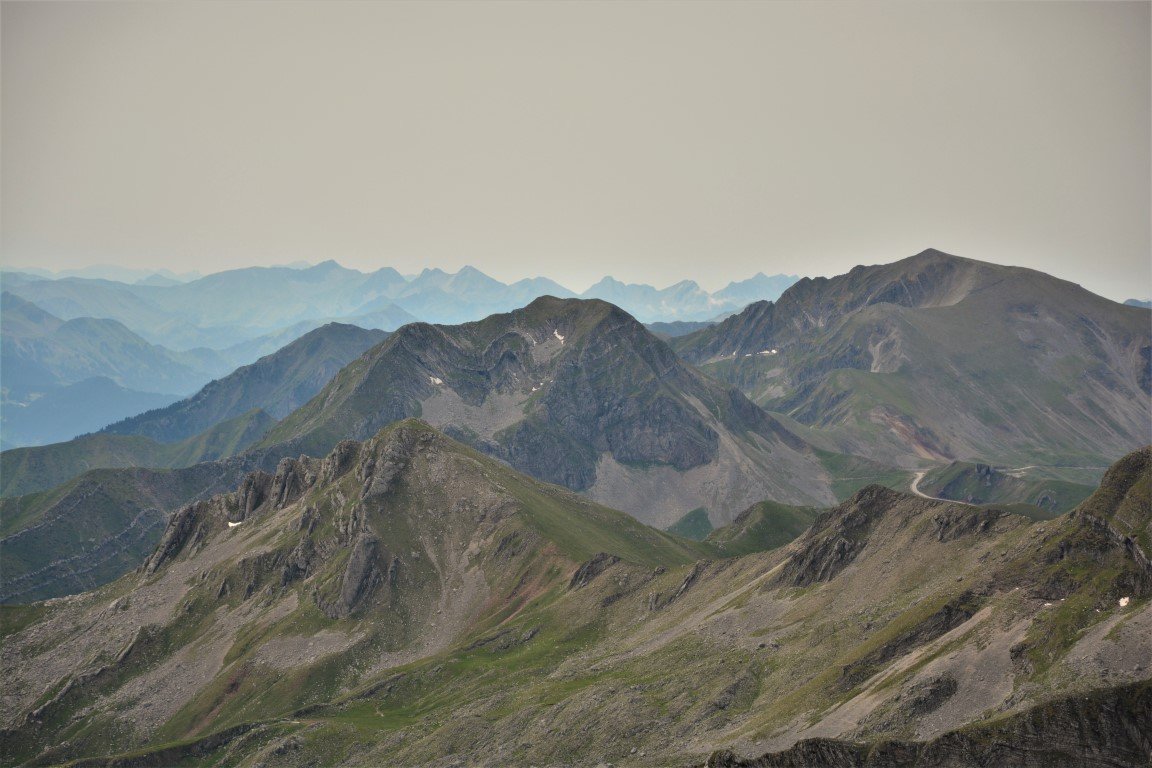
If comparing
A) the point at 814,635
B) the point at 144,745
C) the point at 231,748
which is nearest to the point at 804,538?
the point at 814,635

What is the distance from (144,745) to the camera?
197375 mm

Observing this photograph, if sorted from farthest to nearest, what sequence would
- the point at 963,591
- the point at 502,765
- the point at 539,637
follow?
the point at 539,637, the point at 502,765, the point at 963,591

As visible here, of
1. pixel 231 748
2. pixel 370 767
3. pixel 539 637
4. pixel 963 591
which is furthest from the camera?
pixel 539 637

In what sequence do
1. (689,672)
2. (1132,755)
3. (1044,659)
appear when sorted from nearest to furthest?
(1132,755), (1044,659), (689,672)

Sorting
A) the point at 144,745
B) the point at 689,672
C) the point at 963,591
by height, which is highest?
the point at 963,591

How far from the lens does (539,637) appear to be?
641 ft

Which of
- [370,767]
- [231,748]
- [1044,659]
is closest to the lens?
[1044,659]

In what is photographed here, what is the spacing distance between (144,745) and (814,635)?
5934 inches

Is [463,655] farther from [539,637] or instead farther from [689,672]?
[689,672]

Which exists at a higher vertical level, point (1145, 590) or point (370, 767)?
point (1145, 590)

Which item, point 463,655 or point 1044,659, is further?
point 463,655

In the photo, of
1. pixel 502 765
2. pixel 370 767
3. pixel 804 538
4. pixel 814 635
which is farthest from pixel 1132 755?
pixel 370 767

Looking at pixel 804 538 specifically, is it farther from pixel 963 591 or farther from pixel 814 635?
pixel 963 591

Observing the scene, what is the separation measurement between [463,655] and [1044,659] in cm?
12824
